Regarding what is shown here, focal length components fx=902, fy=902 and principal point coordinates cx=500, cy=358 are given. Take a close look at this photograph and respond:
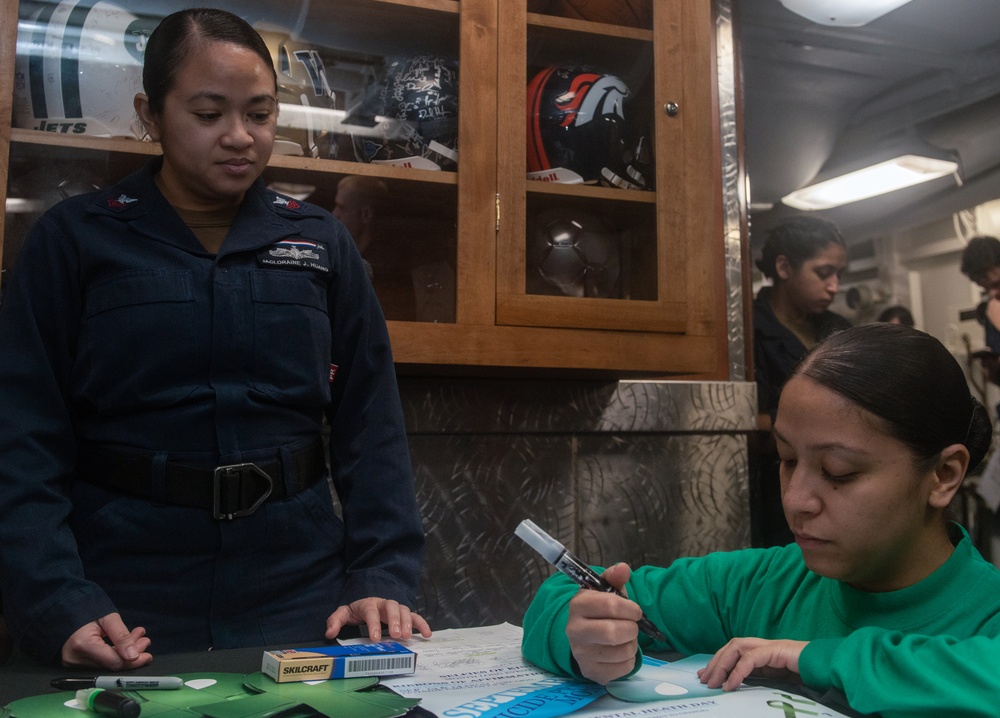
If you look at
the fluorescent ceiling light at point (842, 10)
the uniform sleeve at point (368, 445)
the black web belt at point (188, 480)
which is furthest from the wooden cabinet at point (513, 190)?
the fluorescent ceiling light at point (842, 10)

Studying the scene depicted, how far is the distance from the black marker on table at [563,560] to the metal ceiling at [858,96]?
1.51m

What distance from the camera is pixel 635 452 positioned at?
1937 millimetres

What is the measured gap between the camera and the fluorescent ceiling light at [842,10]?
2121 millimetres

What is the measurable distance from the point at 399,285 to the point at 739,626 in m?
0.82

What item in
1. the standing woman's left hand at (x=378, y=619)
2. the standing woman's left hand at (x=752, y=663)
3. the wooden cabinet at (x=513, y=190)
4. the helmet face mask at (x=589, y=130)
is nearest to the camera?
the standing woman's left hand at (x=752, y=663)

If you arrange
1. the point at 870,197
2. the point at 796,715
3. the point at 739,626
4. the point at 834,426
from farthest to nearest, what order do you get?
the point at 870,197 < the point at 739,626 < the point at 834,426 < the point at 796,715

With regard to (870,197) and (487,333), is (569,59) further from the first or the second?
(870,197)

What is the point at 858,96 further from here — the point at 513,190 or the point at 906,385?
the point at 906,385

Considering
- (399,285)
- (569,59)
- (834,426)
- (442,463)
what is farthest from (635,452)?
(834,426)

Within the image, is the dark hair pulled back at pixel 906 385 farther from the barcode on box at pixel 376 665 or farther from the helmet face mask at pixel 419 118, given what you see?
the helmet face mask at pixel 419 118

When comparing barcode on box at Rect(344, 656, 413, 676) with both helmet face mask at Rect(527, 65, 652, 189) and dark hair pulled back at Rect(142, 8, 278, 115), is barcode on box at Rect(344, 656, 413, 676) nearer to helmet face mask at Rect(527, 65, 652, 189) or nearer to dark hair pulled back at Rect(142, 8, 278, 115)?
dark hair pulled back at Rect(142, 8, 278, 115)

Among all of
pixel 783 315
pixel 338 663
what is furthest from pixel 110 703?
pixel 783 315

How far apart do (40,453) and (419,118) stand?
851 millimetres

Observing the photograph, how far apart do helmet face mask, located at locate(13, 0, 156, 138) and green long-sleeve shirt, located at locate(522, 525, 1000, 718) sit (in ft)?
3.27
